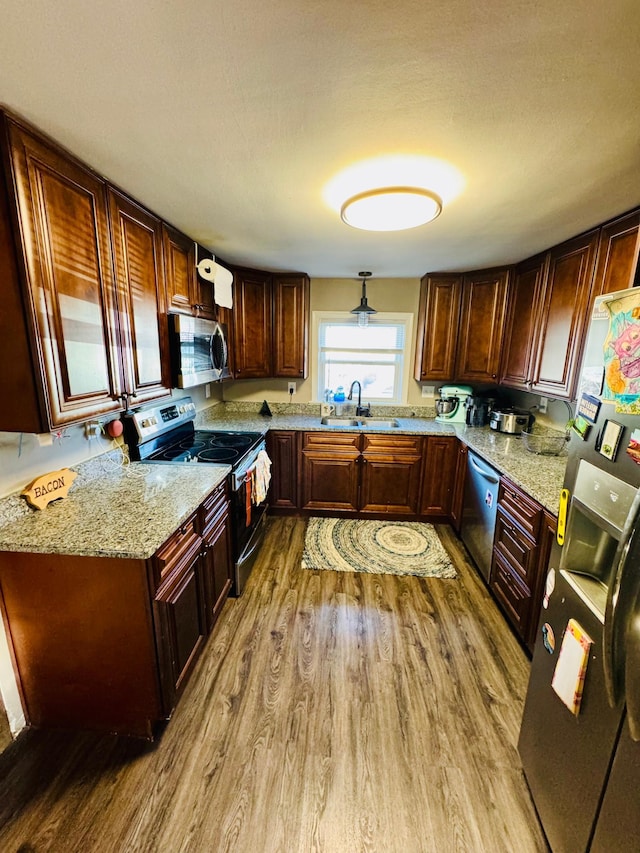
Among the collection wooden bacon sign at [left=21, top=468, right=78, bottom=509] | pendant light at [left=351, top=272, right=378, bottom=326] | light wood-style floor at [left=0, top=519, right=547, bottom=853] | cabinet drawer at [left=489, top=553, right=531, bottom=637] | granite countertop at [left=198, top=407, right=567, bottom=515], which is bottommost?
light wood-style floor at [left=0, top=519, right=547, bottom=853]

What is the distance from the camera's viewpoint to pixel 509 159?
4.38 ft

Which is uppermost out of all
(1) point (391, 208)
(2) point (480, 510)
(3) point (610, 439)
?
(1) point (391, 208)

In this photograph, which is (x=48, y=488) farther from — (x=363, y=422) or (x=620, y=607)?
(x=363, y=422)

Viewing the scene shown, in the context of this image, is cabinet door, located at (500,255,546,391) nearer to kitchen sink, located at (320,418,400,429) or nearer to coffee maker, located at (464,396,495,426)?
coffee maker, located at (464,396,495,426)

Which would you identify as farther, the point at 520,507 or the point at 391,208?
the point at 520,507

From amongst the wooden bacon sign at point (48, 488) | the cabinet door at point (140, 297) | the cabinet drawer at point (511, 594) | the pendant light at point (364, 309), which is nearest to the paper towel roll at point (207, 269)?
the cabinet door at point (140, 297)

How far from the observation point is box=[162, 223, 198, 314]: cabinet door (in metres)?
2.10

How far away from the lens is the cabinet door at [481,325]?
2986mm

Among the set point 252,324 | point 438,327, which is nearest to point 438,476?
point 438,327

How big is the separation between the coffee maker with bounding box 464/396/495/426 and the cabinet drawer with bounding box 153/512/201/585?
8.71ft

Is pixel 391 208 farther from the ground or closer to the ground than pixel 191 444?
farther from the ground

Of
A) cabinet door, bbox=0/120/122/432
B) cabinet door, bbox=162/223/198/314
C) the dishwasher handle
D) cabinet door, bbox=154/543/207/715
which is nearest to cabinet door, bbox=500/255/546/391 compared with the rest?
the dishwasher handle

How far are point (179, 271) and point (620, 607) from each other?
259 centimetres

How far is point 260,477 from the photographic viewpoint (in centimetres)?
269
